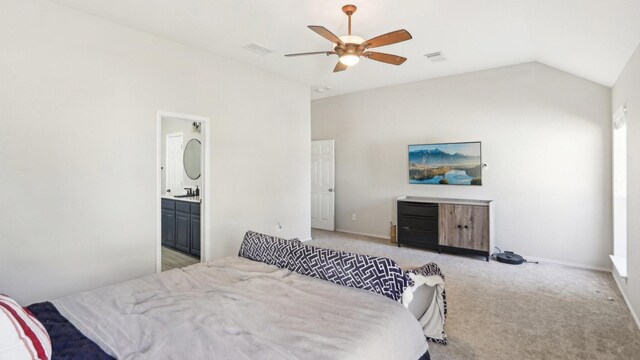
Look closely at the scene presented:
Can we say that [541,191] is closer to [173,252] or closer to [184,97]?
[184,97]

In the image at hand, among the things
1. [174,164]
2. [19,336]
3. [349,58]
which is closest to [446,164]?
[349,58]

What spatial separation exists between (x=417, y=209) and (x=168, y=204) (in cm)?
405

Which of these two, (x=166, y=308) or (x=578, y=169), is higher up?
(x=578, y=169)

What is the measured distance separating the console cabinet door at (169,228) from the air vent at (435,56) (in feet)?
14.5

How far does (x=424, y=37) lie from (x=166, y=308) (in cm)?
367

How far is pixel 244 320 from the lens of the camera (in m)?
1.62

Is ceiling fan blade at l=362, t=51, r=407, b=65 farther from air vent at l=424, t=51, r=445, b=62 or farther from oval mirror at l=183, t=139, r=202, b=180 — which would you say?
oval mirror at l=183, t=139, r=202, b=180

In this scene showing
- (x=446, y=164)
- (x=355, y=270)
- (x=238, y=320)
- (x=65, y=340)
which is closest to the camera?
(x=65, y=340)

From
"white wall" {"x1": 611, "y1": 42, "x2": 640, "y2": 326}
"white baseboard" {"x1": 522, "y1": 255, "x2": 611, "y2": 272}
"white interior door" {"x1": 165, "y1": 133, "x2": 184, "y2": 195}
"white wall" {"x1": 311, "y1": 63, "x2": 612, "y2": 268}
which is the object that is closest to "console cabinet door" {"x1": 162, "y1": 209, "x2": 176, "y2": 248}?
"white interior door" {"x1": 165, "y1": 133, "x2": 184, "y2": 195}

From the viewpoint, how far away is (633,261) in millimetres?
2859

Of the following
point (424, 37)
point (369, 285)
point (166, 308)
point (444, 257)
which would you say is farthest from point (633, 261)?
point (166, 308)

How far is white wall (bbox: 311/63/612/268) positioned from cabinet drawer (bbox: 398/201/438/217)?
Result: 0.53m

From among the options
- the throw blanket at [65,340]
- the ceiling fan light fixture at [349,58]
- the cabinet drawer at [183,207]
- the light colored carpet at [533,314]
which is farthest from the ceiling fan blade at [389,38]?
the cabinet drawer at [183,207]

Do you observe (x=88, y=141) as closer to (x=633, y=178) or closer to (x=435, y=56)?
(x=435, y=56)
